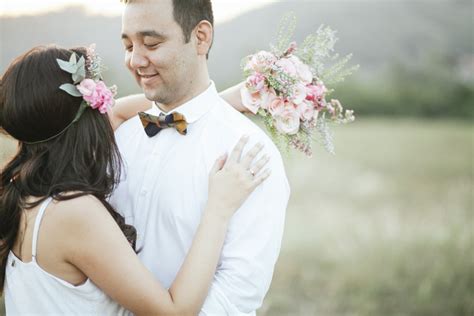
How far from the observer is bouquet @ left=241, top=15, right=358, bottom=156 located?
2.74 metres

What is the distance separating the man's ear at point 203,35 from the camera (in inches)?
111

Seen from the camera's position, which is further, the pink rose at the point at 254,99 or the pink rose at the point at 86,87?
→ the pink rose at the point at 254,99

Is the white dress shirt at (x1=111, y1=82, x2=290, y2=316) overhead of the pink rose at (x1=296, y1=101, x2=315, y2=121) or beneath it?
beneath

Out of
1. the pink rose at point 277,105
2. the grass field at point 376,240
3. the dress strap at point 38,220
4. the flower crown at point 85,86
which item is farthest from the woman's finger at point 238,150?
the dress strap at point 38,220

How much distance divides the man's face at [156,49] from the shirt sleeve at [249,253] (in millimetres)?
658

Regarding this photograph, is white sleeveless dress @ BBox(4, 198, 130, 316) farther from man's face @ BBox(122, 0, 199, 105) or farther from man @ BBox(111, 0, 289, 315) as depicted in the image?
man's face @ BBox(122, 0, 199, 105)

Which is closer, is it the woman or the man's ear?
the woman

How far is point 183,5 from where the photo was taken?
271cm

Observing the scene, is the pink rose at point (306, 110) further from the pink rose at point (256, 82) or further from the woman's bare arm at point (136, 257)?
the woman's bare arm at point (136, 257)

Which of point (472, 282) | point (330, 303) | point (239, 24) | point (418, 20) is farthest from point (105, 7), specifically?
point (418, 20)

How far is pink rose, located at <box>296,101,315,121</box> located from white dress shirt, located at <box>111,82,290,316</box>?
0.23m

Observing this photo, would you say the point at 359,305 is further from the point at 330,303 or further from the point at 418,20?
the point at 418,20

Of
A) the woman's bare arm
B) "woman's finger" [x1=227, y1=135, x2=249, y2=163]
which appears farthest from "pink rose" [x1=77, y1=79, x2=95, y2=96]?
"woman's finger" [x1=227, y1=135, x2=249, y2=163]

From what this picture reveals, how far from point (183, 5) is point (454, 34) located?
20416 millimetres
